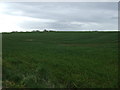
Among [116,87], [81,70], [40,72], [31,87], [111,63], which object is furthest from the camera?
[111,63]

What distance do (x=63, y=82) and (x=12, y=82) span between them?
2.63 m

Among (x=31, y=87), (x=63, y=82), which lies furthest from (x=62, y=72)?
(x=31, y=87)

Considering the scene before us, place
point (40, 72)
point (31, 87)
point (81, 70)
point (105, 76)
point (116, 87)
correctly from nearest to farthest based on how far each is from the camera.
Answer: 1. point (31, 87)
2. point (116, 87)
3. point (40, 72)
4. point (105, 76)
5. point (81, 70)

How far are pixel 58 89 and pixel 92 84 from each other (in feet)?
6.64

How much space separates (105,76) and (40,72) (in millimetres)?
3578

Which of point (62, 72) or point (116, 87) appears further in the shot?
point (62, 72)

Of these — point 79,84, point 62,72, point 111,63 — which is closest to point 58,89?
point 79,84

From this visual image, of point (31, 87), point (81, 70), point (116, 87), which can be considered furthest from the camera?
point (81, 70)

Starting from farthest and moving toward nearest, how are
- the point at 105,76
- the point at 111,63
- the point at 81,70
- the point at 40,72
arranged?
the point at 111,63 → the point at 81,70 → the point at 105,76 → the point at 40,72

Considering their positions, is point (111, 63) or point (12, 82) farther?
point (111, 63)

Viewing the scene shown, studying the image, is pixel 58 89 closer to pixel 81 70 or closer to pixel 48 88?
pixel 48 88

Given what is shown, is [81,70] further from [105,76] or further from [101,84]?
[101,84]

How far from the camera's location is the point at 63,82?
12461 millimetres

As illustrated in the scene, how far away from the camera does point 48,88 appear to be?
10367 millimetres
